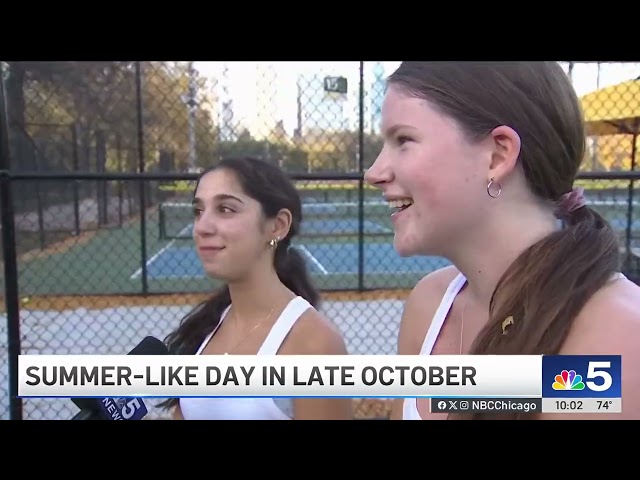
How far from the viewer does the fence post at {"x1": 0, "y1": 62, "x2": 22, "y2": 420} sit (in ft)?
6.11

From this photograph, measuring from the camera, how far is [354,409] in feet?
6.23

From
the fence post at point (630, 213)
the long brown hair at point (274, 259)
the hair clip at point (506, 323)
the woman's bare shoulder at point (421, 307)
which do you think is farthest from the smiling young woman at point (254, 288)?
the fence post at point (630, 213)

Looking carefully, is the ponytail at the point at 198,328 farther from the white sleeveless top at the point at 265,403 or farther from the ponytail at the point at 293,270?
the ponytail at the point at 293,270

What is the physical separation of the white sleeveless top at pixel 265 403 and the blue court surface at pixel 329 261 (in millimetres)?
147

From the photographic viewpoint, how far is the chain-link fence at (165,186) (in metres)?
1.71

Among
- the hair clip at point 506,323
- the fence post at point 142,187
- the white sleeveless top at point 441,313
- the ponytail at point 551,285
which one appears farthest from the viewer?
the fence post at point 142,187

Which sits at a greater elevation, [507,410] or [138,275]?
[138,275]

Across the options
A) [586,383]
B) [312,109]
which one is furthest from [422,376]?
[312,109]

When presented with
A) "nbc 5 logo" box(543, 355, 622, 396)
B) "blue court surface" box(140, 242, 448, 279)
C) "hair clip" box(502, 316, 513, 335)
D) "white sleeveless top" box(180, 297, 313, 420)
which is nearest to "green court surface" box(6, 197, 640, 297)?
"blue court surface" box(140, 242, 448, 279)

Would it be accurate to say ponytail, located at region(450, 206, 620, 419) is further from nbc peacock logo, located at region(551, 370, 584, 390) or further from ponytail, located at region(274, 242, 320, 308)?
ponytail, located at region(274, 242, 320, 308)

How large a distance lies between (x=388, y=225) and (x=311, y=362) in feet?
1.57
